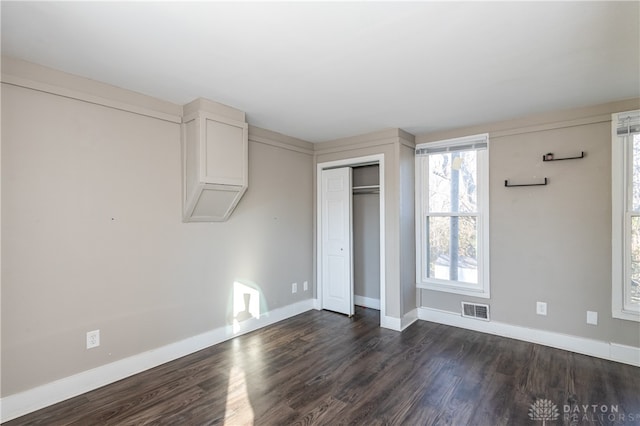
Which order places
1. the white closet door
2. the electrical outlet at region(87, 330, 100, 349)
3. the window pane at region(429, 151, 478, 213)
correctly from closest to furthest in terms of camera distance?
the electrical outlet at region(87, 330, 100, 349), the window pane at region(429, 151, 478, 213), the white closet door

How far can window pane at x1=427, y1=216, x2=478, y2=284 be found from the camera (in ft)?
12.1

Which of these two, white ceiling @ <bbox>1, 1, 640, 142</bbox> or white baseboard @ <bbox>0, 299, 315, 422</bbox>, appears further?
white baseboard @ <bbox>0, 299, 315, 422</bbox>

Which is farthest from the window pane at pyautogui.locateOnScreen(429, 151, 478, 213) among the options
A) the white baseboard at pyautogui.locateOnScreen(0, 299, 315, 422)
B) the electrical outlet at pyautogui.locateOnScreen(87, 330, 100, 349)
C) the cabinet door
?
the electrical outlet at pyautogui.locateOnScreen(87, 330, 100, 349)

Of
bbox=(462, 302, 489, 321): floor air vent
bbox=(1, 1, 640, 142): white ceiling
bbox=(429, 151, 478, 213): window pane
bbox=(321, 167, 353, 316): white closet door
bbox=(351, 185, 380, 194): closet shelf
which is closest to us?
bbox=(1, 1, 640, 142): white ceiling

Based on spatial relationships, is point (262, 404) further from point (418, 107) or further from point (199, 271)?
point (418, 107)

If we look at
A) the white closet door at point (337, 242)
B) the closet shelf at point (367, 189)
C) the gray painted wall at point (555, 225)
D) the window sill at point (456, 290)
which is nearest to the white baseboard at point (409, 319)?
the window sill at point (456, 290)

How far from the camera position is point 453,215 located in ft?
12.5

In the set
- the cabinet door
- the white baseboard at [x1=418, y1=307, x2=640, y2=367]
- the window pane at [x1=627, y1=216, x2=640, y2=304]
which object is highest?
the cabinet door

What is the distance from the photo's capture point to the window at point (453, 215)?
3.61 m

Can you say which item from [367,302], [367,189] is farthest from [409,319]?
[367,189]

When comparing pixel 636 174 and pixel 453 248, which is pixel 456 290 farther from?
pixel 636 174

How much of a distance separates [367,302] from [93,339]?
336cm

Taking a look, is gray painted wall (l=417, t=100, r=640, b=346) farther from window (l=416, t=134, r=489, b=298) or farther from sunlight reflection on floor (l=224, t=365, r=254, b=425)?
Answer: sunlight reflection on floor (l=224, t=365, r=254, b=425)

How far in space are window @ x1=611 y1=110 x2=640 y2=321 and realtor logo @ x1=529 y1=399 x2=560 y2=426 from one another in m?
1.35
